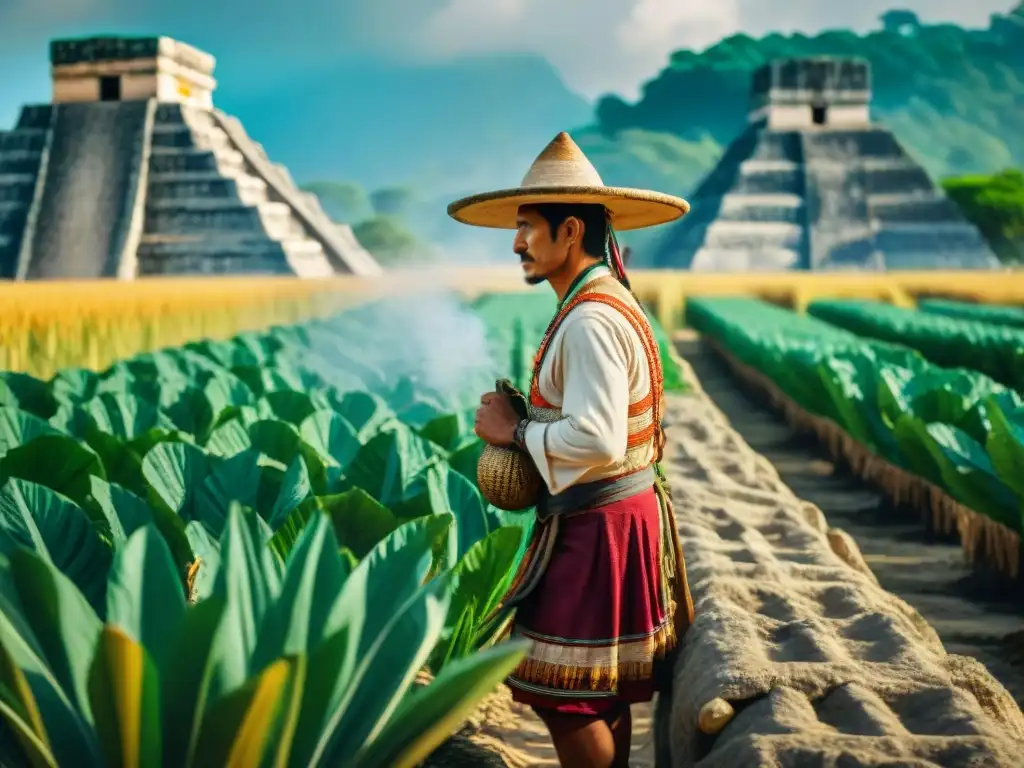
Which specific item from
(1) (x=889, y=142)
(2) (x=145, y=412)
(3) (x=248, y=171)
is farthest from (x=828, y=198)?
(2) (x=145, y=412)

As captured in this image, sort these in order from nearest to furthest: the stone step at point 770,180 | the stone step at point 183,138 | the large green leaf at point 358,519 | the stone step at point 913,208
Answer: the large green leaf at point 358,519 < the stone step at point 183,138 < the stone step at point 913,208 < the stone step at point 770,180

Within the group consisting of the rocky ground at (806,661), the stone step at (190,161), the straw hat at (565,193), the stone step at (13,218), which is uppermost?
the stone step at (190,161)

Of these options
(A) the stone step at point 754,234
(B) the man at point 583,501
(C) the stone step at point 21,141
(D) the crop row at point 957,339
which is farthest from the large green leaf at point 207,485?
(A) the stone step at point 754,234

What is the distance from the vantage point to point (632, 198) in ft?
7.91

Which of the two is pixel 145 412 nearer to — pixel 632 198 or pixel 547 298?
pixel 632 198

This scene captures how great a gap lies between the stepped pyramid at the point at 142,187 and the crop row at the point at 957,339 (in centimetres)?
1886

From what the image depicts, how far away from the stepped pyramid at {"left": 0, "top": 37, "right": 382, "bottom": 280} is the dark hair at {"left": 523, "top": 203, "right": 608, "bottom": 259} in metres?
29.3

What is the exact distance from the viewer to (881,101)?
355ft

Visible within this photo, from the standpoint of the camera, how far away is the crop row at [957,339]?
952 centimetres

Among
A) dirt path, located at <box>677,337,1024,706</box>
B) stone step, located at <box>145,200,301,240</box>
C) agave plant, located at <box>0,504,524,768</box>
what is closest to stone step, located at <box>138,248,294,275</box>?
stone step, located at <box>145,200,301,240</box>

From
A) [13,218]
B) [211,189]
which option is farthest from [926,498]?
[13,218]

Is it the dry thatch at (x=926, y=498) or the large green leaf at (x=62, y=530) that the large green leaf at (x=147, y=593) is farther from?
the dry thatch at (x=926, y=498)

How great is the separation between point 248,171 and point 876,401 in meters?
32.5

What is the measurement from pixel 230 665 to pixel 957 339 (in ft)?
34.3
